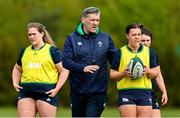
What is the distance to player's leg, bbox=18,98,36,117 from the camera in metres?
10.8

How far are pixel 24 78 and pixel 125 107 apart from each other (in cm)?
172

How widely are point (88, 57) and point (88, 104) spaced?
29.9 inches

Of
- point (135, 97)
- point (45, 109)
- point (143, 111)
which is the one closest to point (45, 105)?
point (45, 109)

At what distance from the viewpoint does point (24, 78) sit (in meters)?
11.2

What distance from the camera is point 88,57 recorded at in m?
10.8

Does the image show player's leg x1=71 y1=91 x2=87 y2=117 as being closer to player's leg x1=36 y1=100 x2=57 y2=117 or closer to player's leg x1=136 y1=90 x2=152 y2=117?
player's leg x1=36 y1=100 x2=57 y2=117

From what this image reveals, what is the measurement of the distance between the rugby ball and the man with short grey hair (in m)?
0.32

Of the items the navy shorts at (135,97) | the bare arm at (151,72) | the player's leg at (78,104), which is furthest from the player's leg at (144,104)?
the player's leg at (78,104)

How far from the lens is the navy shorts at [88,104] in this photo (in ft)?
35.8

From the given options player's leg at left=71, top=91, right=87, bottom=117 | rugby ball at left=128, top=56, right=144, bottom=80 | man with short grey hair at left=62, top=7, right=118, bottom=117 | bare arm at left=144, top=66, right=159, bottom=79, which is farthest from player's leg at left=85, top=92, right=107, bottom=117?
bare arm at left=144, top=66, right=159, bottom=79

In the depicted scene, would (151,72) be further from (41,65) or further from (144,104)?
(41,65)

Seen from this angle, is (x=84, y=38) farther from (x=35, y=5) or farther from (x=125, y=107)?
(x=35, y=5)

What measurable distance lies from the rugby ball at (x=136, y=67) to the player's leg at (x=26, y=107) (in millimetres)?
1646

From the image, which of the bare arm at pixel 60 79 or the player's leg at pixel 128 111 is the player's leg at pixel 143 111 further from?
the bare arm at pixel 60 79
